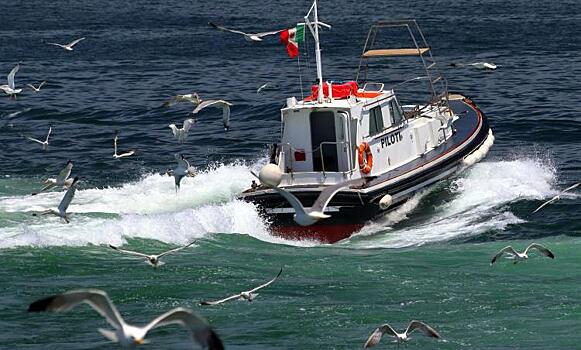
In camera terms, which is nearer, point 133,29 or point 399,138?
point 399,138

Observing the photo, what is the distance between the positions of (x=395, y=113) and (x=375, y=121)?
37.0 inches

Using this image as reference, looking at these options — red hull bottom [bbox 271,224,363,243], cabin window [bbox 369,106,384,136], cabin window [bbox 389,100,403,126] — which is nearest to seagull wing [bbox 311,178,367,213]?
red hull bottom [bbox 271,224,363,243]

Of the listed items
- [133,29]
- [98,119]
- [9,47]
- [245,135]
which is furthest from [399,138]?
[133,29]

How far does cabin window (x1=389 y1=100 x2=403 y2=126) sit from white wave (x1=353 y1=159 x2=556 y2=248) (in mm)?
1697

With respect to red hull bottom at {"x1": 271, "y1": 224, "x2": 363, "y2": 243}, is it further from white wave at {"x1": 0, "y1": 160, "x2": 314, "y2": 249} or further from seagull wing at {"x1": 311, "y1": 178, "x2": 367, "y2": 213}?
seagull wing at {"x1": 311, "y1": 178, "x2": 367, "y2": 213}

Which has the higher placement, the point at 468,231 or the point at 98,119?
the point at 468,231

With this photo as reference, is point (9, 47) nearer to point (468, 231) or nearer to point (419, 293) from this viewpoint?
point (468, 231)

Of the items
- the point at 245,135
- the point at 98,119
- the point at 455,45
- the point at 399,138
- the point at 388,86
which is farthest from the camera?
the point at 455,45

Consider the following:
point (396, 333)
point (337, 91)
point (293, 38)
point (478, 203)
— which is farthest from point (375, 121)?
point (396, 333)

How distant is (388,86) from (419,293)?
23.3 m

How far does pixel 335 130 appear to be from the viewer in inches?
924

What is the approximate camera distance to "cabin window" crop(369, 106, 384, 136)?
24.0m

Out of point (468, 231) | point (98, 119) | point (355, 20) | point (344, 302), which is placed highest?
point (344, 302)

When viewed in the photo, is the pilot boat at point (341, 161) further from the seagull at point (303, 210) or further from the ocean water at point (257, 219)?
the seagull at point (303, 210)
